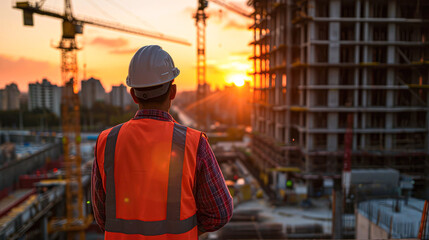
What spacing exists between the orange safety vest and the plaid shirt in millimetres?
45

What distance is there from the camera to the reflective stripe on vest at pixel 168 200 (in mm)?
1070

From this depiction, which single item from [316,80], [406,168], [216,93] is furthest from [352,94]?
[216,93]

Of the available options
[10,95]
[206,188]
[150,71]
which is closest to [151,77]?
[150,71]

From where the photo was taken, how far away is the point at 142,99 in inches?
47.5

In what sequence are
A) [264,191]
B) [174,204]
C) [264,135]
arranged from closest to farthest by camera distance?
[174,204], [264,191], [264,135]

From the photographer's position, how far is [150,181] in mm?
1083

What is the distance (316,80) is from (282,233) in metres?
9.02

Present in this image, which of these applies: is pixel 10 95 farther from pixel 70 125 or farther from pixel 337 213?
pixel 70 125

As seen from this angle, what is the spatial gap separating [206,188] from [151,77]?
44 cm

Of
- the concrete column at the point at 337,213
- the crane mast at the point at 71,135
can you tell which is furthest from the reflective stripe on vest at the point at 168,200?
the crane mast at the point at 71,135

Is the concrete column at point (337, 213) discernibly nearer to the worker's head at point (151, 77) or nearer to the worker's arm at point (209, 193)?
the worker's arm at point (209, 193)

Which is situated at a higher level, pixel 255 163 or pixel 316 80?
pixel 316 80

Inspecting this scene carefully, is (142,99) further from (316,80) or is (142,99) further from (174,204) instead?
(316,80)

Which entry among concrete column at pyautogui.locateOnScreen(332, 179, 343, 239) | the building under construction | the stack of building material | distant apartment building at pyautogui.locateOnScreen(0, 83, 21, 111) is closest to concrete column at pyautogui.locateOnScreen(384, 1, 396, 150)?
the building under construction
